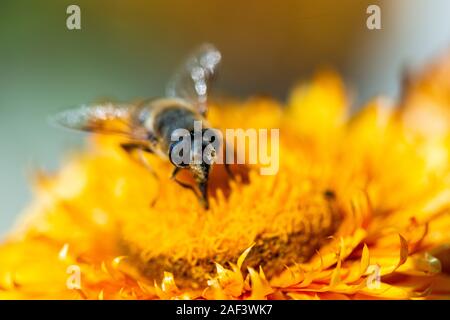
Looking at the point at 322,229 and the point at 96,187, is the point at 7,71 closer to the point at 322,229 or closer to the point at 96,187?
the point at 96,187

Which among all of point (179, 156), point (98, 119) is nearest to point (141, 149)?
point (98, 119)

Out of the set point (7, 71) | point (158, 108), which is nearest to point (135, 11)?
point (7, 71)

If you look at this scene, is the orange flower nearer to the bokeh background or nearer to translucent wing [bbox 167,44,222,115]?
translucent wing [bbox 167,44,222,115]

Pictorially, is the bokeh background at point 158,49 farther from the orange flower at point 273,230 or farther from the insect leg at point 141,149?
→ the insect leg at point 141,149
